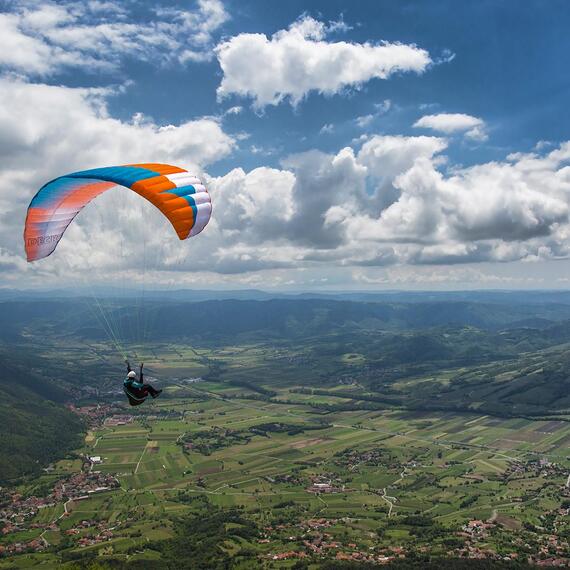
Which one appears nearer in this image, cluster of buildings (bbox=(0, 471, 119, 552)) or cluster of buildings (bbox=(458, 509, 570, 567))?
cluster of buildings (bbox=(458, 509, 570, 567))

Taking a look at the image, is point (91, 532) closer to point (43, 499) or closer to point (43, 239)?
point (43, 499)

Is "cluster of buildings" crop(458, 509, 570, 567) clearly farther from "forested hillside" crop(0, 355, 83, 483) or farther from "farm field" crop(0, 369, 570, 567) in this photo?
"forested hillside" crop(0, 355, 83, 483)

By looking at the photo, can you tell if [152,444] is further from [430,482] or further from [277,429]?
[430,482]

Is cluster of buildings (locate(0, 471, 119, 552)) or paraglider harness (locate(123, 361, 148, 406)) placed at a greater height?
paraglider harness (locate(123, 361, 148, 406))

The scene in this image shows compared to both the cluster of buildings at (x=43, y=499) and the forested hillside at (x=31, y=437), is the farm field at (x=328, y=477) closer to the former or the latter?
the cluster of buildings at (x=43, y=499)

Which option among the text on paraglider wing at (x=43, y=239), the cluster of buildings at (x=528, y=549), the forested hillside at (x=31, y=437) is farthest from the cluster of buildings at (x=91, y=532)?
the text on paraglider wing at (x=43, y=239)

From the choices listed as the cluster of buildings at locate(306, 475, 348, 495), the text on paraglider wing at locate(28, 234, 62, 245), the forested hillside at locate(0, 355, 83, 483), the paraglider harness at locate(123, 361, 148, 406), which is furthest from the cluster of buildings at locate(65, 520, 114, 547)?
the text on paraglider wing at locate(28, 234, 62, 245)

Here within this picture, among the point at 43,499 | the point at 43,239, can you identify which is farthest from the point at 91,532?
the point at 43,239

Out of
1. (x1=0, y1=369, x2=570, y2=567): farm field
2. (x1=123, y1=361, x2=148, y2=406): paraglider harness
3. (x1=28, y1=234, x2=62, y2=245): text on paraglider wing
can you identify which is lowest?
(x1=0, y1=369, x2=570, y2=567): farm field
